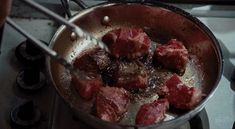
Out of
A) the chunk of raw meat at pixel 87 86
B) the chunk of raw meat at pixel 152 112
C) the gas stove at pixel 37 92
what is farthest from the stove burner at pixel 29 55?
the chunk of raw meat at pixel 152 112

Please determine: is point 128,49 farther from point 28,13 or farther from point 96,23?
point 28,13

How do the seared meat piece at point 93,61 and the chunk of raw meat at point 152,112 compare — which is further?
the seared meat piece at point 93,61

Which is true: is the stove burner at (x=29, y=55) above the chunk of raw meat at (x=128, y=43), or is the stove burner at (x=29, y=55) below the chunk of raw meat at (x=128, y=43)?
below

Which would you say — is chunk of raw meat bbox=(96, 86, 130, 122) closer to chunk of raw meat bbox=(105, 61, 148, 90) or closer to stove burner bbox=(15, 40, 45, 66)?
chunk of raw meat bbox=(105, 61, 148, 90)

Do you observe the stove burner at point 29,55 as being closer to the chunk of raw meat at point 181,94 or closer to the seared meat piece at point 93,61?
the seared meat piece at point 93,61

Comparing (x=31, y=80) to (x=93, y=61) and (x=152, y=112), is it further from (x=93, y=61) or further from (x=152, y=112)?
(x=152, y=112)

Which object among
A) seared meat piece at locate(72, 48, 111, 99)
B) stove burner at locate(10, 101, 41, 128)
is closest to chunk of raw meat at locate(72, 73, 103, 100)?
seared meat piece at locate(72, 48, 111, 99)

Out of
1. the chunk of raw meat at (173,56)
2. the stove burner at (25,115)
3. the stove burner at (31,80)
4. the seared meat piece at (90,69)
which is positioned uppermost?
the chunk of raw meat at (173,56)
